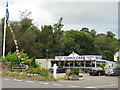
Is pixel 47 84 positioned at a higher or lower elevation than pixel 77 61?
lower

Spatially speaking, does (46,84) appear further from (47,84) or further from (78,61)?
(78,61)

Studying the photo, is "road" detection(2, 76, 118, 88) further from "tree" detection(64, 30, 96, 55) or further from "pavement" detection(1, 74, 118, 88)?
"tree" detection(64, 30, 96, 55)

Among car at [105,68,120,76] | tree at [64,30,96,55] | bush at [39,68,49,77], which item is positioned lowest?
car at [105,68,120,76]

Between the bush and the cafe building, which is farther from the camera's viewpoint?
the cafe building

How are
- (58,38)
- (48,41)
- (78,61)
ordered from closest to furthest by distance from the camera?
(78,61), (48,41), (58,38)

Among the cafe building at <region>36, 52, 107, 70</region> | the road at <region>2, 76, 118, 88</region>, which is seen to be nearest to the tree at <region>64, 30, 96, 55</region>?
the cafe building at <region>36, 52, 107, 70</region>

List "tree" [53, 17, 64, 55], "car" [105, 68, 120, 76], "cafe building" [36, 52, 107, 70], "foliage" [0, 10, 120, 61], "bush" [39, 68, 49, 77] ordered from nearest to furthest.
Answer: "bush" [39, 68, 49, 77] < "car" [105, 68, 120, 76] < "cafe building" [36, 52, 107, 70] < "foliage" [0, 10, 120, 61] < "tree" [53, 17, 64, 55]

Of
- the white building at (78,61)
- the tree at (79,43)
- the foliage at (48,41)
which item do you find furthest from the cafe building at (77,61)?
the tree at (79,43)

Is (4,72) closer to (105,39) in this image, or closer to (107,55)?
(107,55)

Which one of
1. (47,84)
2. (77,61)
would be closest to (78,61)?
(77,61)

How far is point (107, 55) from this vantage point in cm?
7362

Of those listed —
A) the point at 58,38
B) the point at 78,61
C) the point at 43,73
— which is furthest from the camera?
the point at 58,38

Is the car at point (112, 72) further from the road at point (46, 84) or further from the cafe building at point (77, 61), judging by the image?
the road at point (46, 84)

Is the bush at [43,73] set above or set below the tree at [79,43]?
below
